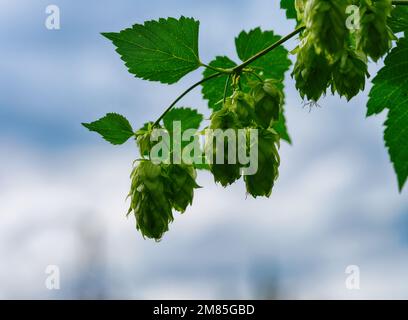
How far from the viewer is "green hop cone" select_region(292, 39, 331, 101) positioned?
196 centimetres

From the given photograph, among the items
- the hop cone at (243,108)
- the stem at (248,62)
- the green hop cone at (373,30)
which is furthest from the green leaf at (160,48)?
the green hop cone at (373,30)

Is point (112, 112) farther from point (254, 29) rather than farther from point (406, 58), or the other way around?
point (406, 58)

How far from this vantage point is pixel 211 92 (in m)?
3.00

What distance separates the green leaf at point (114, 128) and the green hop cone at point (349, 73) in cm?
87

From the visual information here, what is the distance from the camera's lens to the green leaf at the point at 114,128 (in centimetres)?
253

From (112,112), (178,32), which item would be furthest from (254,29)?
(112,112)

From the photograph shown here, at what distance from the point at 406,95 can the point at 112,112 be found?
1054 millimetres

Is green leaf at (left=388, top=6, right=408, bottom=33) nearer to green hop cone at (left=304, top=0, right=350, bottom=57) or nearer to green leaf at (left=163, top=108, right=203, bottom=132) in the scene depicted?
green hop cone at (left=304, top=0, right=350, bottom=57)

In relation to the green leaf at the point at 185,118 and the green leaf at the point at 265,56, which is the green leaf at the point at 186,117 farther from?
the green leaf at the point at 265,56

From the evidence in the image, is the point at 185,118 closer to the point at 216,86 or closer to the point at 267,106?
the point at 216,86

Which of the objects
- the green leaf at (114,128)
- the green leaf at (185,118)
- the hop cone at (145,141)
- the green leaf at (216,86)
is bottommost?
the hop cone at (145,141)

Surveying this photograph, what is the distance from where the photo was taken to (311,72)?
197cm

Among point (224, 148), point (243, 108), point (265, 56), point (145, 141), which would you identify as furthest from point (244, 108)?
point (265, 56)

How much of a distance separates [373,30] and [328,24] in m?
0.15
